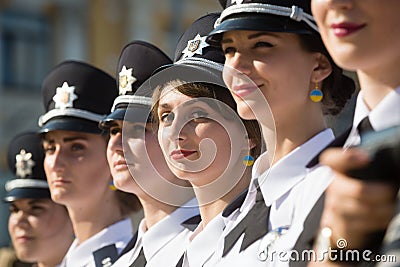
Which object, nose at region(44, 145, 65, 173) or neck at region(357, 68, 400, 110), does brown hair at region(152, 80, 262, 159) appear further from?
nose at region(44, 145, 65, 173)

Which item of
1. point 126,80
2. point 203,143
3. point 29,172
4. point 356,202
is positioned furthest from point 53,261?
point 356,202

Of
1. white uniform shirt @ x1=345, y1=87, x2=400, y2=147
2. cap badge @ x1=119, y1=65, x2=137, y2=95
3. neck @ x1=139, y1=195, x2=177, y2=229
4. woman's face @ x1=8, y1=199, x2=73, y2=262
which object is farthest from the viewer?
woman's face @ x1=8, y1=199, x2=73, y2=262

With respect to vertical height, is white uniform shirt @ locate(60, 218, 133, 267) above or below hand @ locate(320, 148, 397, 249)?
below

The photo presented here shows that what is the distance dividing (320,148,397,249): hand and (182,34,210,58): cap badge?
1277 mm

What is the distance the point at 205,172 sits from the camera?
2.59 metres

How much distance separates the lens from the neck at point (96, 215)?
369 centimetres

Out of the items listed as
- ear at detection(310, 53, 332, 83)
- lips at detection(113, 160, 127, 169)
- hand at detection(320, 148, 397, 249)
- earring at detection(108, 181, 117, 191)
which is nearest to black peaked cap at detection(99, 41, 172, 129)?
lips at detection(113, 160, 127, 169)

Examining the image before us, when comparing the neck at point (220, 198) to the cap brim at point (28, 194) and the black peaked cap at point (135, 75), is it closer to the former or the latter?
the black peaked cap at point (135, 75)

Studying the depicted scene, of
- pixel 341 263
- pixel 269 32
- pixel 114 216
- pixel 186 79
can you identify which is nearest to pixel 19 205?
pixel 114 216

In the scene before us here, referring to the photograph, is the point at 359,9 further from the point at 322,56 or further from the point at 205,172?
the point at 205,172

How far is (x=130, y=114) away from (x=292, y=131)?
3.14ft

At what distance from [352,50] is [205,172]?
0.86 meters

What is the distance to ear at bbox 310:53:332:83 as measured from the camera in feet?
7.48

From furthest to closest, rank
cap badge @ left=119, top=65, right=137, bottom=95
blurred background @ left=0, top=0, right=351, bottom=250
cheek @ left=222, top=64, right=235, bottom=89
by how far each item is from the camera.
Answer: blurred background @ left=0, top=0, right=351, bottom=250 < cap badge @ left=119, top=65, right=137, bottom=95 < cheek @ left=222, top=64, right=235, bottom=89
